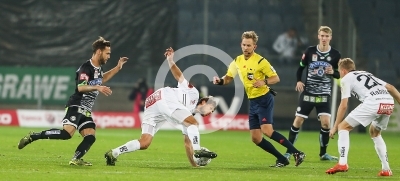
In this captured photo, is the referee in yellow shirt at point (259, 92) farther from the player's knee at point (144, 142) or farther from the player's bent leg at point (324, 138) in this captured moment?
the player's bent leg at point (324, 138)

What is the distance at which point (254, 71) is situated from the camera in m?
12.8

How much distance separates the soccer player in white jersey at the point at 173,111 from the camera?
11859mm

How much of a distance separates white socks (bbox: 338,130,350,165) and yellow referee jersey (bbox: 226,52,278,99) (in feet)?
6.12

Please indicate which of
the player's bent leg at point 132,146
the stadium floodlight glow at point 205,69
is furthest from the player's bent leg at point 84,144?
the stadium floodlight glow at point 205,69

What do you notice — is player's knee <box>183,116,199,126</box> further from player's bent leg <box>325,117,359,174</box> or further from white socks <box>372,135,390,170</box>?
white socks <box>372,135,390,170</box>

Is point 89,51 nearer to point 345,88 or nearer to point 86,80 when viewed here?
point 86,80

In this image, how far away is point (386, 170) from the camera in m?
11.3

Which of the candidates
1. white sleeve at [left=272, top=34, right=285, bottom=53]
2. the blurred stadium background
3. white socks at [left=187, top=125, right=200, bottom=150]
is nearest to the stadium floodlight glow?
the blurred stadium background

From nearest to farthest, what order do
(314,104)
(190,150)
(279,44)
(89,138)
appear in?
(89,138) → (190,150) → (314,104) → (279,44)

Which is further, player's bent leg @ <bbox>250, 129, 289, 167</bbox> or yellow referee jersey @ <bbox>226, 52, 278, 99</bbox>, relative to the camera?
yellow referee jersey @ <bbox>226, 52, 278, 99</bbox>

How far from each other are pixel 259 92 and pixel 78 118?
111 inches

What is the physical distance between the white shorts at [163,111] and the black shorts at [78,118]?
838 millimetres

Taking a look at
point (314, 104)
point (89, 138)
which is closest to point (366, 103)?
point (314, 104)

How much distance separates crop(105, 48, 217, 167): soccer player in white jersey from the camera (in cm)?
1186
